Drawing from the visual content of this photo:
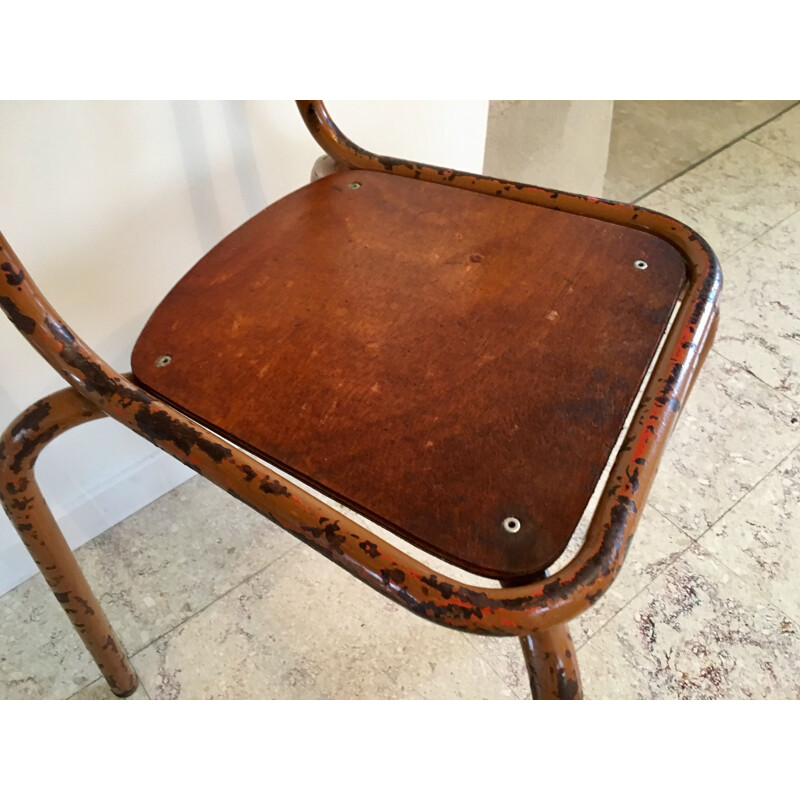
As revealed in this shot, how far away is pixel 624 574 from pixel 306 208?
665 mm

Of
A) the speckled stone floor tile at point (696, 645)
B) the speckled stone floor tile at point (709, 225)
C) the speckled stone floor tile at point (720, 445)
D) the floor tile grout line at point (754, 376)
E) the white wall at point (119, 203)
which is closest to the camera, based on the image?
the white wall at point (119, 203)

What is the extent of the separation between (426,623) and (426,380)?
49cm

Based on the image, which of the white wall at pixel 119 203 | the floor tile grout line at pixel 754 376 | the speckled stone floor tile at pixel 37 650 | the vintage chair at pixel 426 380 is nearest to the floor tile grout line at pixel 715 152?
the floor tile grout line at pixel 754 376

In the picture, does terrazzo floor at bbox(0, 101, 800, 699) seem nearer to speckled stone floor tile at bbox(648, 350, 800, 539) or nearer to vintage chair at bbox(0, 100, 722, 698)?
speckled stone floor tile at bbox(648, 350, 800, 539)

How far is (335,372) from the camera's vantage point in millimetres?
616

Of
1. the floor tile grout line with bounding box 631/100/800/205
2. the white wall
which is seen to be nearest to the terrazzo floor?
the white wall

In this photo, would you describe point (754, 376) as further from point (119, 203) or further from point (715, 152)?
point (119, 203)

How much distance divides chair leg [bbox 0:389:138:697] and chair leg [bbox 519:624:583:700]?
1.26 feet

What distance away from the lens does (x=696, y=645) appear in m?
0.94

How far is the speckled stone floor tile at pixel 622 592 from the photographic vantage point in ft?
3.06

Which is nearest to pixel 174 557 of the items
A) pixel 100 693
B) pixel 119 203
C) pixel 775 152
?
pixel 100 693

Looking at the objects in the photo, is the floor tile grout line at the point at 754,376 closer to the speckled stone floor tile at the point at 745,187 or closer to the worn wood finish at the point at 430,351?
the speckled stone floor tile at the point at 745,187

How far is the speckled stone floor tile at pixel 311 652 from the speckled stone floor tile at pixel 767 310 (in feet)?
2.45
